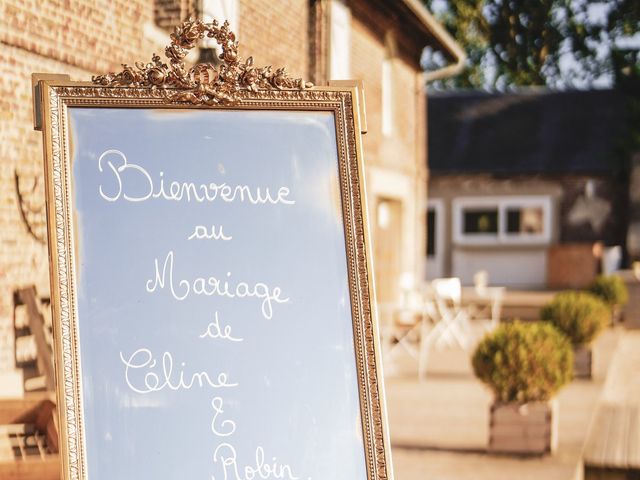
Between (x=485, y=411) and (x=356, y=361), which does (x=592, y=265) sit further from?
(x=356, y=361)

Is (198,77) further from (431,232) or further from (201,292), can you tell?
(431,232)

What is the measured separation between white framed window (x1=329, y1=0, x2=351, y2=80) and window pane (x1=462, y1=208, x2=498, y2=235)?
16031 mm

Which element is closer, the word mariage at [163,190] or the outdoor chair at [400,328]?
the word mariage at [163,190]

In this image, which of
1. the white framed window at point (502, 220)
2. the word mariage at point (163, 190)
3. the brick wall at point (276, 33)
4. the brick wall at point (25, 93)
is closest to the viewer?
the word mariage at point (163, 190)

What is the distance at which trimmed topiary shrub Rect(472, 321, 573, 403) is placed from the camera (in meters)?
6.90

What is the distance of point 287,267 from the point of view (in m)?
3.62

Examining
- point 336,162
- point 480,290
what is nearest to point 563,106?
point 480,290

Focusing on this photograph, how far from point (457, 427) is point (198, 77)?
509 cm

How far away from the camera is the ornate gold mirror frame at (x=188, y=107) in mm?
3334

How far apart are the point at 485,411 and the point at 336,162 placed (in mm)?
5557

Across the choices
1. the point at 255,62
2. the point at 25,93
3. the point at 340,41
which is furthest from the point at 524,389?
the point at 340,41

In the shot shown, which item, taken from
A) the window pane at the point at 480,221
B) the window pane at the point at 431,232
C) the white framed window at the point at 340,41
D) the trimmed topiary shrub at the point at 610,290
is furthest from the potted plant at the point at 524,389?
the window pane at the point at 431,232

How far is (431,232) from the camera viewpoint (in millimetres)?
28734

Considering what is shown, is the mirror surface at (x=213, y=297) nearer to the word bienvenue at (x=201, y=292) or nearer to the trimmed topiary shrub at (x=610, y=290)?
the word bienvenue at (x=201, y=292)
